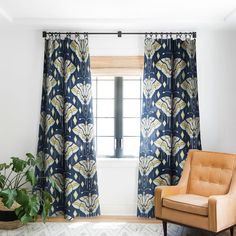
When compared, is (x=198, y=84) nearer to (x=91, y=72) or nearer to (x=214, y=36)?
(x=214, y=36)

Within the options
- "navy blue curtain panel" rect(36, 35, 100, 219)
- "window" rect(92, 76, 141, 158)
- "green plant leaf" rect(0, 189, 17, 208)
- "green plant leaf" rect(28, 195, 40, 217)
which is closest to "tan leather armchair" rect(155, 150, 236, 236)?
"window" rect(92, 76, 141, 158)

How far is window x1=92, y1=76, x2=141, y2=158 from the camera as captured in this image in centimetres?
419

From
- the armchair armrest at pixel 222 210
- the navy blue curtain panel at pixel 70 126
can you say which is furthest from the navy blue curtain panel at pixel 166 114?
the armchair armrest at pixel 222 210

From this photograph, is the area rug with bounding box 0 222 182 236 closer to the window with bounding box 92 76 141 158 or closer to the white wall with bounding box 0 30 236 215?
the white wall with bounding box 0 30 236 215

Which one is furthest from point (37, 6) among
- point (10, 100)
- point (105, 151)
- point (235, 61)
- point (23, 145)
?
point (235, 61)

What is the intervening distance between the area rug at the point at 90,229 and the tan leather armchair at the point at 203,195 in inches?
11.8

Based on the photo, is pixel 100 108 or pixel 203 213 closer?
pixel 203 213

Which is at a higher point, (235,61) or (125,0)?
(125,0)

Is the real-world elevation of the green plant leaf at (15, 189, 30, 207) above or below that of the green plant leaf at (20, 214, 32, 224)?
above

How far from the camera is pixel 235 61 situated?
4027mm

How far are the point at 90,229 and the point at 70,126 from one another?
123cm

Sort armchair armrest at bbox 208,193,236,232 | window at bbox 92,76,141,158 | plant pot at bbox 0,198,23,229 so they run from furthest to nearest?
1. window at bbox 92,76,141,158
2. plant pot at bbox 0,198,23,229
3. armchair armrest at bbox 208,193,236,232

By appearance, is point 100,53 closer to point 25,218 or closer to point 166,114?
point 166,114

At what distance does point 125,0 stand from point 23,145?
2209mm
